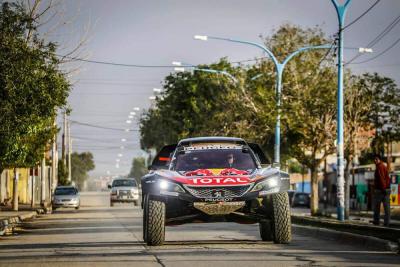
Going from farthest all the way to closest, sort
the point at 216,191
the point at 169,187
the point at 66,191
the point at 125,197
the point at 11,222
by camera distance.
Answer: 1. the point at 125,197
2. the point at 66,191
3. the point at 11,222
4. the point at 169,187
5. the point at 216,191

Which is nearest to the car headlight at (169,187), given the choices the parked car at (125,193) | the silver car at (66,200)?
the silver car at (66,200)

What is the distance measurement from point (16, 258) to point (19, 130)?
38.6 ft

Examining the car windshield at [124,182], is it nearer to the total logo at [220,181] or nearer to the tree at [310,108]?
the tree at [310,108]

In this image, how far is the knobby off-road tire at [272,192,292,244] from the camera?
55.0 ft

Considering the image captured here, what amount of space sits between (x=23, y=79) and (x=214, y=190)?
1060 cm

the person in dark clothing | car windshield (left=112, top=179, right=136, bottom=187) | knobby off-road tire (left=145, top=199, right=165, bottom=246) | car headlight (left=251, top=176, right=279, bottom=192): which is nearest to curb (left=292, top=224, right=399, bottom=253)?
car headlight (left=251, top=176, right=279, bottom=192)

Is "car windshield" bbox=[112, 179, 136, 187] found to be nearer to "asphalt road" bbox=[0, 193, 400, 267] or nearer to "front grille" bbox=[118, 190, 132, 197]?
"front grille" bbox=[118, 190, 132, 197]

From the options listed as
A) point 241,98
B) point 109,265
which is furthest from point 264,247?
point 241,98

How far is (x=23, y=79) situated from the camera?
25359 mm

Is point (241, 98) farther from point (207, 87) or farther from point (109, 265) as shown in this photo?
point (109, 265)

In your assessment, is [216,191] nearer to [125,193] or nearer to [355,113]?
[355,113]

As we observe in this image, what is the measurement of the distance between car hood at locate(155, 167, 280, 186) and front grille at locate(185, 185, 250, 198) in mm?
70

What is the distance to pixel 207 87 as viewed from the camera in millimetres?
72062

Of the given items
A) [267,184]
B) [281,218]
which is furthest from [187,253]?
[281,218]
